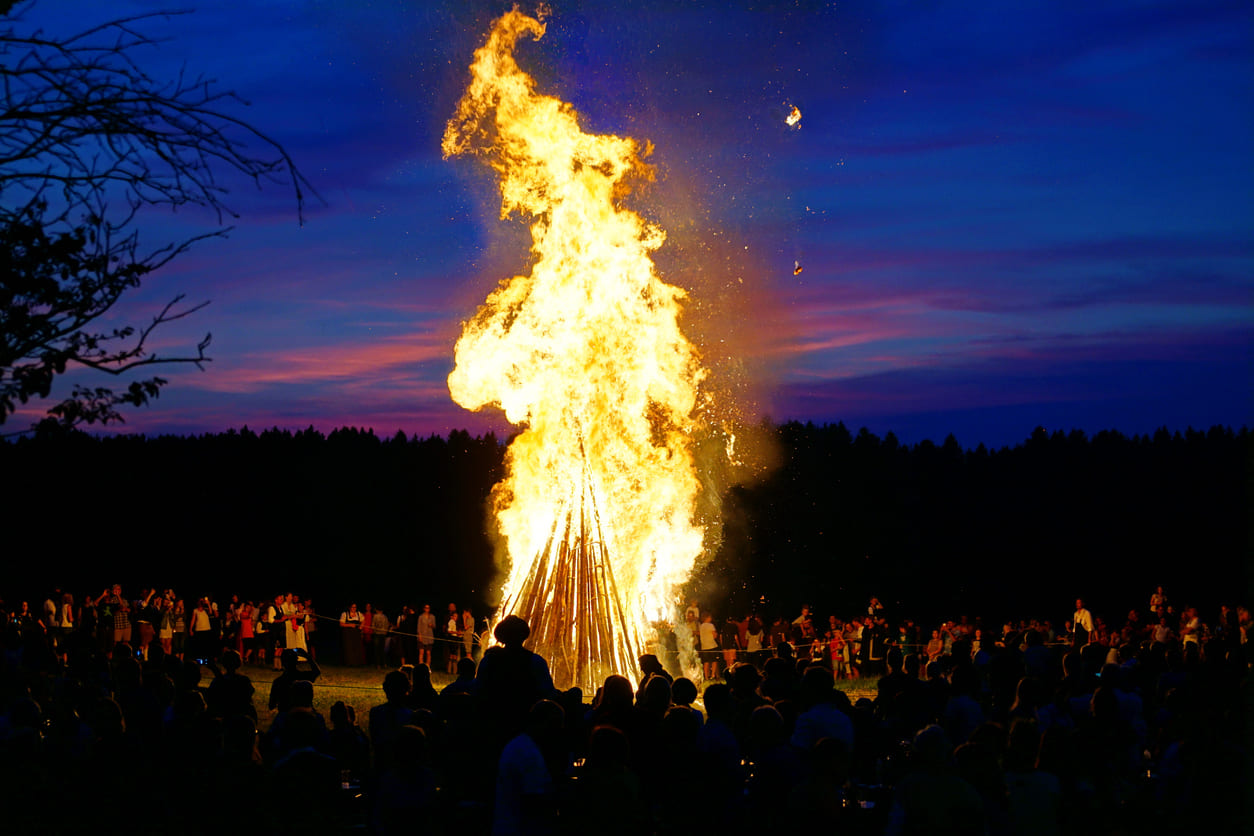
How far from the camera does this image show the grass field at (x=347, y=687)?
61.1 ft

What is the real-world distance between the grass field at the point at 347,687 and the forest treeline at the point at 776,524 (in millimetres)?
9894

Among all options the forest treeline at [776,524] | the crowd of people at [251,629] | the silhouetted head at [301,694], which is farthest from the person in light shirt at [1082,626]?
the silhouetted head at [301,694]

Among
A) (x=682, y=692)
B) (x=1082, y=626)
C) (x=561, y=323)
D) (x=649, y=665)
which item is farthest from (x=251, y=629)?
(x=682, y=692)

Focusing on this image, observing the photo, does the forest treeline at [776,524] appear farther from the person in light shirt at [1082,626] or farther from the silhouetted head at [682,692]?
the silhouetted head at [682,692]

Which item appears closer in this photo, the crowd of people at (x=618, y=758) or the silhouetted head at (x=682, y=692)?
the crowd of people at (x=618, y=758)

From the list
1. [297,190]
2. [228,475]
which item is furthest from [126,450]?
[297,190]

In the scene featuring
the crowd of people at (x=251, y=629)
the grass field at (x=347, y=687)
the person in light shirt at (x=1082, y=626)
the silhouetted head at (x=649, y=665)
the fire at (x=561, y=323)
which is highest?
the fire at (x=561, y=323)

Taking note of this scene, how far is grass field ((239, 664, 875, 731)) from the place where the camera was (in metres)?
18.6

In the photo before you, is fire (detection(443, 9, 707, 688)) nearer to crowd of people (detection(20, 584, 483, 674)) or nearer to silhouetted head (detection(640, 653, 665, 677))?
silhouetted head (detection(640, 653, 665, 677))

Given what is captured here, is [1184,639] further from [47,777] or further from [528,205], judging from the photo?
[47,777]

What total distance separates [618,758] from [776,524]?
29.7 m

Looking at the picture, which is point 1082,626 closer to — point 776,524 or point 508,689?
point 776,524

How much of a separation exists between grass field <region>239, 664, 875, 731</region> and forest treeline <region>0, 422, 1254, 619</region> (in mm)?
9894

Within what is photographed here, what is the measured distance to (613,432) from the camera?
54.6 feet
